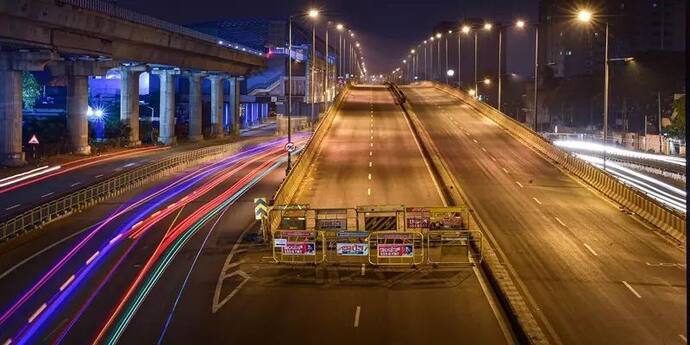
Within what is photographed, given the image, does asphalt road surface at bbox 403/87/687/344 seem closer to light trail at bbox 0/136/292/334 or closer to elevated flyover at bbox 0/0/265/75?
light trail at bbox 0/136/292/334

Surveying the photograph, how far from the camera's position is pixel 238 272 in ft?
78.1

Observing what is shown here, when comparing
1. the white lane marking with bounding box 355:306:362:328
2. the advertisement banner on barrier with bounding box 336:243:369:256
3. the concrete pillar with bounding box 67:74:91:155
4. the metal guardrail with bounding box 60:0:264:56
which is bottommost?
the white lane marking with bounding box 355:306:362:328

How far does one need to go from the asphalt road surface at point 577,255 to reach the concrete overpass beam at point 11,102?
1172 inches

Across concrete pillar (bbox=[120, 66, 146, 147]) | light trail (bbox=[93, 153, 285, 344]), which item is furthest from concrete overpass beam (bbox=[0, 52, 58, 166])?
concrete pillar (bbox=[120, 66, 146, 147])

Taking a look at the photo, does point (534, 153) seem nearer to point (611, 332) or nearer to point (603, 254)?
point (603, 254)

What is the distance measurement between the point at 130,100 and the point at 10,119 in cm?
2681

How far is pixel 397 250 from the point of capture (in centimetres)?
2442

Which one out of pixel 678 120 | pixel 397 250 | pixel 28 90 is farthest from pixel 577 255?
pixel 28 90

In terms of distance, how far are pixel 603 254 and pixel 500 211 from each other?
8631 millimetres

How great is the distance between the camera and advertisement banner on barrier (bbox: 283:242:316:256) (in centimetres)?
2470

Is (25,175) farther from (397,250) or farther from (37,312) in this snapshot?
(37,312)

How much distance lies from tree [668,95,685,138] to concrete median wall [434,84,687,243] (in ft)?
93.5

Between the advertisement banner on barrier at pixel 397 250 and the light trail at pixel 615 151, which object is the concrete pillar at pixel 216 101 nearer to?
the light trail at pixel 615 151

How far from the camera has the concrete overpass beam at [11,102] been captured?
54.6 meters
